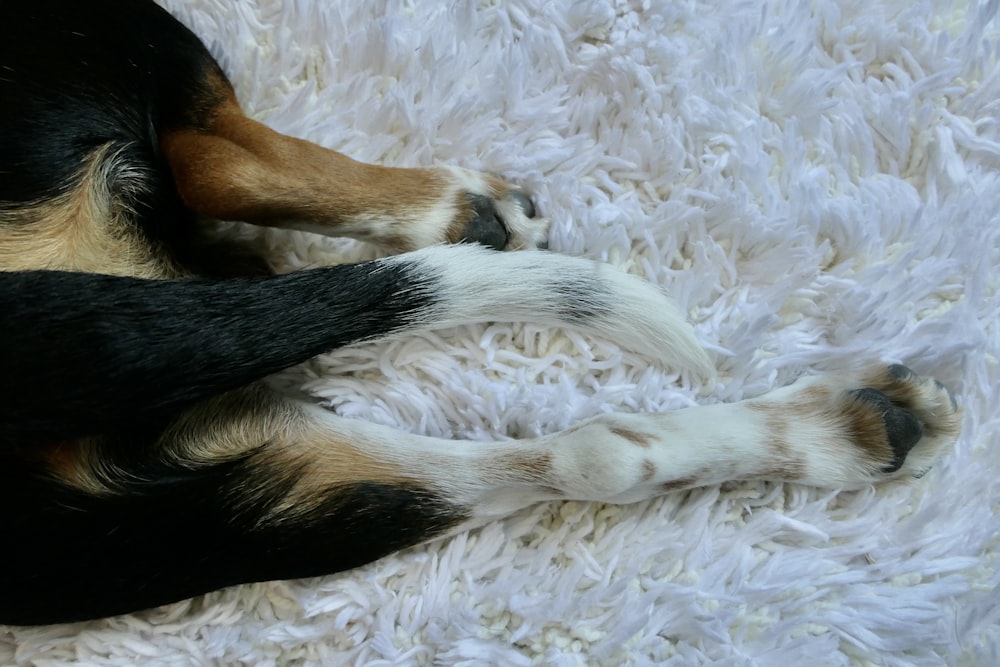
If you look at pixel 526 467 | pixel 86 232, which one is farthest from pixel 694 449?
pixel 86 232

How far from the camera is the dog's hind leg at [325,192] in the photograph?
45.3 inches

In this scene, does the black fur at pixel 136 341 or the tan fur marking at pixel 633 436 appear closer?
→ the black fur at pixel 136 341

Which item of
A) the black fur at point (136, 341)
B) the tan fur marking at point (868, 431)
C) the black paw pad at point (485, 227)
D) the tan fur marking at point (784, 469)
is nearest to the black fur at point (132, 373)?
the black fur at point (136, 341)

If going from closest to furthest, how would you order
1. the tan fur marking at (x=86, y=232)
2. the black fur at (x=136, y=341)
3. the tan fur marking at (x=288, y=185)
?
the black fur at (x=136, y=341)
the tan fur marking at (x=86, y=232)
the tan fur marking at (x=288, y=185)

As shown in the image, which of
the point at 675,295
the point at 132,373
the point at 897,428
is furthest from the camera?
the point at 675,295

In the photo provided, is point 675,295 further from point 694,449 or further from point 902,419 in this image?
point 902,419

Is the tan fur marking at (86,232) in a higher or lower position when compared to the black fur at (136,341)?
higher

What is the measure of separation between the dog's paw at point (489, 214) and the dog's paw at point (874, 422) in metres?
0.44

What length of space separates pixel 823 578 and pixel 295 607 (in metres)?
0.72

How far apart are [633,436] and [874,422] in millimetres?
330

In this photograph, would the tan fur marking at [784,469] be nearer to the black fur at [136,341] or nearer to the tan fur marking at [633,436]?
the tan fur marking at [633,436]

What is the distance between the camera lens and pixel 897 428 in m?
1.06

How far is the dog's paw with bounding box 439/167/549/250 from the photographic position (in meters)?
1.19

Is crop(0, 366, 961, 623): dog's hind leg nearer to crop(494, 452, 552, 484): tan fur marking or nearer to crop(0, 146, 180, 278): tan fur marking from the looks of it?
crop(494, 452, 552, 484): tan fur marking
